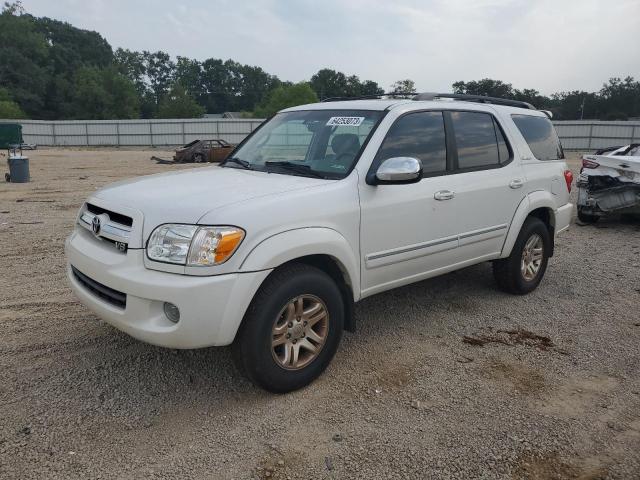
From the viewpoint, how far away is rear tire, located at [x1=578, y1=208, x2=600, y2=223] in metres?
9.31

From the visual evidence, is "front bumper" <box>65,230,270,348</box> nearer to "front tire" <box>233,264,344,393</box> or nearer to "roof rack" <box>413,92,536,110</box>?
"front tire" <box>233,264,344,393</box>

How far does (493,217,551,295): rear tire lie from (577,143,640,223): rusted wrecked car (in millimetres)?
4099

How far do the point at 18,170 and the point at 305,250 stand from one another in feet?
47.8

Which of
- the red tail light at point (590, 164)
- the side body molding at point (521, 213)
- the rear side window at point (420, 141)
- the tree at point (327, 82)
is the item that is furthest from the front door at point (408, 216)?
the tree at point (327, 82)

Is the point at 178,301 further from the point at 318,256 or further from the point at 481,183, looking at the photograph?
the point at 481,183

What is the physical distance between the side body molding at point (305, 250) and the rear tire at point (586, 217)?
7.23 metres

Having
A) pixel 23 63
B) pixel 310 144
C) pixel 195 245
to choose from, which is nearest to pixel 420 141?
pixel 310 144

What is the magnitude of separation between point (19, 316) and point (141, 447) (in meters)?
2.39

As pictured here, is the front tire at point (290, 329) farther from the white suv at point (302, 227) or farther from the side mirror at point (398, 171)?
the side mirror at point (398, 171)

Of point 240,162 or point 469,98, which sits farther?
point 469,98

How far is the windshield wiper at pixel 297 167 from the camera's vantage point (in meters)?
3.67

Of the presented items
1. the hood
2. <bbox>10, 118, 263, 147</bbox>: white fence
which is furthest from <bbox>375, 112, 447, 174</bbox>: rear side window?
<bbox>10, 118, 263, 147</bbox>: white fence

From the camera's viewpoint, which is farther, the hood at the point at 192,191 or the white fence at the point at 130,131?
the white fence at the point at 130,131

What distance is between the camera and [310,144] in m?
4.04
